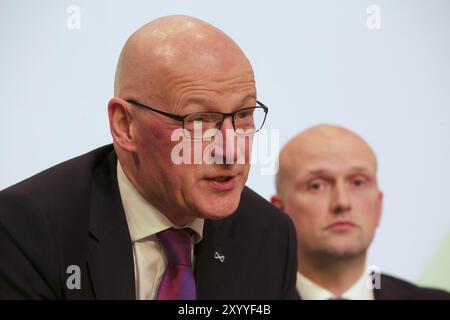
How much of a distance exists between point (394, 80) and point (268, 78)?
0.49m

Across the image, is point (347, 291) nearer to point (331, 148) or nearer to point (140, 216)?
point (331, 148)

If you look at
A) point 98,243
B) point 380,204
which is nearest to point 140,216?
point 98,243

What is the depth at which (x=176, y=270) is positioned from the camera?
2430mm

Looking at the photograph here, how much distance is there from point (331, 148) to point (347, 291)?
54 cm

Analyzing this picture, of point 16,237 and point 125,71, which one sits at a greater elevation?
point 125,71

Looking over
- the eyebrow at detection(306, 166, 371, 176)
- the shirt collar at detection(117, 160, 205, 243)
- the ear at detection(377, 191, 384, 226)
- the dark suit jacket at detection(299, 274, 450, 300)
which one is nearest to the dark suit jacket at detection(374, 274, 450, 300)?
the dark suit jacket at detection(299, 274, 450, 300)

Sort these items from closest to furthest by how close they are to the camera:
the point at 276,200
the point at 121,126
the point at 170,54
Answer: the point at 170,54 → the point at 121,126 → the point at 276,200

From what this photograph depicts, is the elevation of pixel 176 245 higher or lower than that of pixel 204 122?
lower

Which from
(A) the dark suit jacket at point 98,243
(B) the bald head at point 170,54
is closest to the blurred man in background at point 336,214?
(A) the dark suit jacket at point 98,243

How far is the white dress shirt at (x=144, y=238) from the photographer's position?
2436 millimetres

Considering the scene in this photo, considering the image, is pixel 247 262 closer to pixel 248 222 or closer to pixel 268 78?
pixel 248 222

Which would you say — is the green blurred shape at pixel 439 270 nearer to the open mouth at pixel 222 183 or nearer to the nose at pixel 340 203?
the nose at pixel 340 203

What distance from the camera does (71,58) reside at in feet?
9.60
